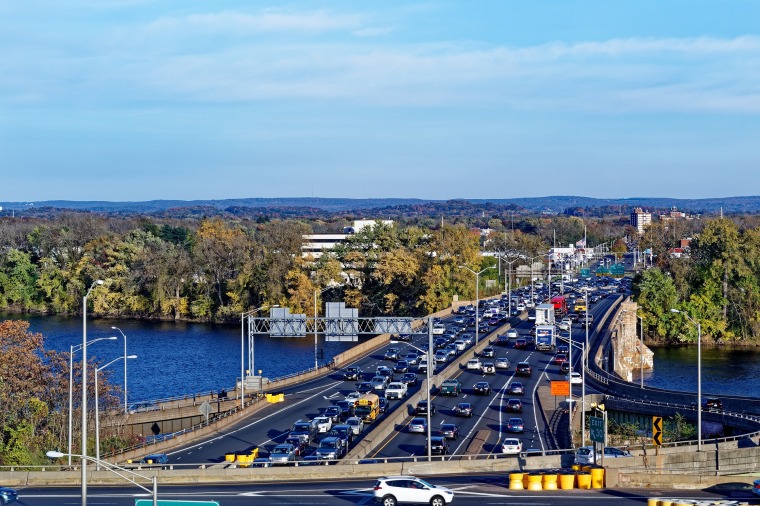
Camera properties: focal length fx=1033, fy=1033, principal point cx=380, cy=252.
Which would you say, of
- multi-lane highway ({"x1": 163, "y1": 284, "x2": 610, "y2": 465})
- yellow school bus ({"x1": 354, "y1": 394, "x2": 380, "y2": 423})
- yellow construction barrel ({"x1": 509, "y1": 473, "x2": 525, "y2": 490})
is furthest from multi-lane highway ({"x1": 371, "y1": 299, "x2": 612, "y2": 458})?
yellow construction barrel ({"x1": 509, "y1": 473, "x2": 525, "y2": 490})

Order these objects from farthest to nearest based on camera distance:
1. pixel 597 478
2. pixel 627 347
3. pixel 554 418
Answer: pixel 627 347 < pixel 554 418 < pixel 597 478

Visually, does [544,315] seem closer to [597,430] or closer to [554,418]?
[554,418]

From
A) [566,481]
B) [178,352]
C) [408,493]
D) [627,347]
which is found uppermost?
[408,493]

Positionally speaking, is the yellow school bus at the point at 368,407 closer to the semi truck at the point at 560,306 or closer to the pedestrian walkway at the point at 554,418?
the pedestrian walkway at the point at 554,418

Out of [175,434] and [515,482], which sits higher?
[515,482]

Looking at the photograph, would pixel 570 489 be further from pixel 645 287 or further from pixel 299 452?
pixel 645 287

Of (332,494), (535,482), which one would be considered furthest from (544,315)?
(332,494)

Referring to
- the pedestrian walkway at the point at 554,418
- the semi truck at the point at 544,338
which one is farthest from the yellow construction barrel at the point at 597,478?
the semi truck at the point at 544,338
